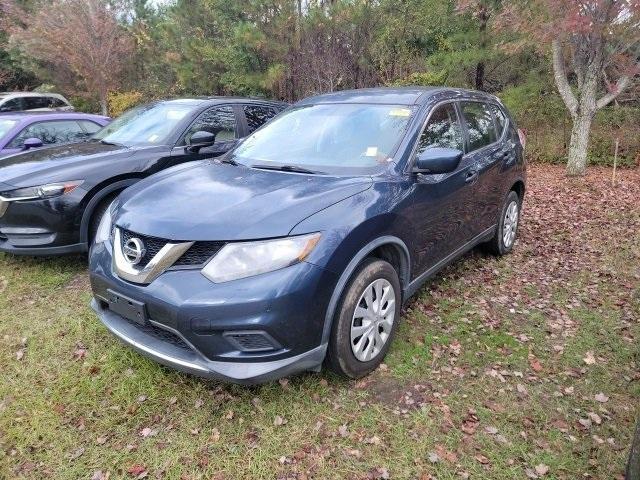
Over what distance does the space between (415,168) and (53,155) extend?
3748mm

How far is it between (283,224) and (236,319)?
1.80 feet

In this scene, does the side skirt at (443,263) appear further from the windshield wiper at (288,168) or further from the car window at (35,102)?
the car window at (35,102)

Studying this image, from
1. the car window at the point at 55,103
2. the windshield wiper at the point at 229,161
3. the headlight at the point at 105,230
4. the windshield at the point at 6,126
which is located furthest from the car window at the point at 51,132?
the car window at the point at 55,103

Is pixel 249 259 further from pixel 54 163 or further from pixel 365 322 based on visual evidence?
pixel 54 163

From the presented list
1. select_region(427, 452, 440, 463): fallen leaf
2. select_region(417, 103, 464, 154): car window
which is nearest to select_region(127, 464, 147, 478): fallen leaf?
select_region(427, 452, 440, 463): fallen leaf

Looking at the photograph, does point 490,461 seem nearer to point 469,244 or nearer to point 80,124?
point 469,244

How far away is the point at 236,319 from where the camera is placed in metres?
2.34

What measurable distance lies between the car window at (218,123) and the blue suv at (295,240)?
159 cm

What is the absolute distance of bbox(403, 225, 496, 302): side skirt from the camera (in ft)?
11.1

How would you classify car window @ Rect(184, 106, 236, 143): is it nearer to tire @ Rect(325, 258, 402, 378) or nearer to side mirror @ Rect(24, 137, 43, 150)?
side mirror @ Rect(24, 137, 43, 150)

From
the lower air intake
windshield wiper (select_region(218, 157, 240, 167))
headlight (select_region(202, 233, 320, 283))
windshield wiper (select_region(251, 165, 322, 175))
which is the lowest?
the lower air intake

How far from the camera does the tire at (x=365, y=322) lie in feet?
8.86

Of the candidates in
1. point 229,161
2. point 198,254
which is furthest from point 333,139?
point 198,254

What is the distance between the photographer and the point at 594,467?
94.7 inches
